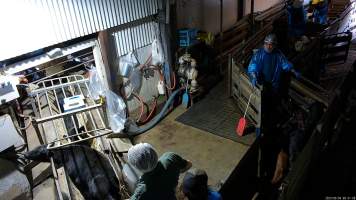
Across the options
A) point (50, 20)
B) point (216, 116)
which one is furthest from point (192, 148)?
point (50, 20)

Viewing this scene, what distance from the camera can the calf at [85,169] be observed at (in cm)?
403

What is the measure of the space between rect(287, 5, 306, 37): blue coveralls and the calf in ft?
24.3

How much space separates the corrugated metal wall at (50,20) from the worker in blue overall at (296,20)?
5.33 metres

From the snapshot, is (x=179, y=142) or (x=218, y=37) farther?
(x=218, y=37)

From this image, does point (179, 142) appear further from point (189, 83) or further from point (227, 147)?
point (189, 83)

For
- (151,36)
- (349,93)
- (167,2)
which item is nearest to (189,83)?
(151,36)

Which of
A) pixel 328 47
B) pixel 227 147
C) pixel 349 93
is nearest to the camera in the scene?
pixel 349 93

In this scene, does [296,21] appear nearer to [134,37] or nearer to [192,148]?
[134,37]

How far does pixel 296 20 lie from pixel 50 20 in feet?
24.2

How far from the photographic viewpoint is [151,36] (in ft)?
24.9

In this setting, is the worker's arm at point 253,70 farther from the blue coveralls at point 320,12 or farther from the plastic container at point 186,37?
the blue coveralls at point 320,12

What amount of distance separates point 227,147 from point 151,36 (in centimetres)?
351

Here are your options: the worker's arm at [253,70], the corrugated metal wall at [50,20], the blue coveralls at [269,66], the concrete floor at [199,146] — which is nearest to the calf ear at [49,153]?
the corrugated metal wall at [50,20]

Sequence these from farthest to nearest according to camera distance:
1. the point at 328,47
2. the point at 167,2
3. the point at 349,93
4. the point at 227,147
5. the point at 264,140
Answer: the point at 328,47, the point at 167,2, the point at 227,147, the point at 349,93, the point at 264,140
